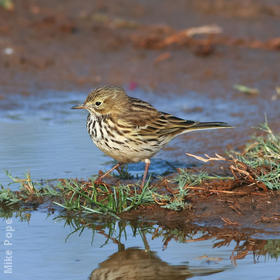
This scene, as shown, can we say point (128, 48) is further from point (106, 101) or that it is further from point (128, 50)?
point (106, 101)

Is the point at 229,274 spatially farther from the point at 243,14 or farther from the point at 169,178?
the point at 243,14

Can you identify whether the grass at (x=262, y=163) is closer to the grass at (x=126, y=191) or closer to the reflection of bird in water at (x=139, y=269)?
the grass at (x=126, y=191)

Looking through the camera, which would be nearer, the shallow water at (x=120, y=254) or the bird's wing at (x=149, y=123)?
the shallow water at (x=120, y=254)

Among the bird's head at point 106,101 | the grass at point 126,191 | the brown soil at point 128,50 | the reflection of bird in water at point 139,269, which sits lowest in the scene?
the reflection of bird in water at point 139,269

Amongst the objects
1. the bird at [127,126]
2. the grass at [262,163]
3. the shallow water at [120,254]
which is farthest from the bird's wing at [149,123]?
the shallow water at [120,254]

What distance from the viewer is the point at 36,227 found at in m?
6.13

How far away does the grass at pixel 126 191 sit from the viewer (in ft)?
21.1

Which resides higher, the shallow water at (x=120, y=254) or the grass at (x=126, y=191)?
the grass at (x=126, y=191)

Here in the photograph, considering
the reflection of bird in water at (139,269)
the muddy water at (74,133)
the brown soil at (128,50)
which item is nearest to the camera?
the reflection of bird in water at (139,269)

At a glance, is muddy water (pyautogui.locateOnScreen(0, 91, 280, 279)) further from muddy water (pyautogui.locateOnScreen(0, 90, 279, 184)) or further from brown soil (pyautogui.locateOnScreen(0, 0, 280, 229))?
brown soil (pyautogui.locateOnScreen(0, 0, 280, 229))

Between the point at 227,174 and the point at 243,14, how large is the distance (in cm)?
864

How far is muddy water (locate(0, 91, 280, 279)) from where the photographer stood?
5.03 m

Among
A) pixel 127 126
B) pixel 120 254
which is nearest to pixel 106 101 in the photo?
pixel 127 126

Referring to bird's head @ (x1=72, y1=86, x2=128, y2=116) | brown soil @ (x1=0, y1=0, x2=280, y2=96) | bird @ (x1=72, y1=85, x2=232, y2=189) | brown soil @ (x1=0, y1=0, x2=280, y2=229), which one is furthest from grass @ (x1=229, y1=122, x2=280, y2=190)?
brown soil @ (x1=0, y1=0, x2=280, y2=96)
